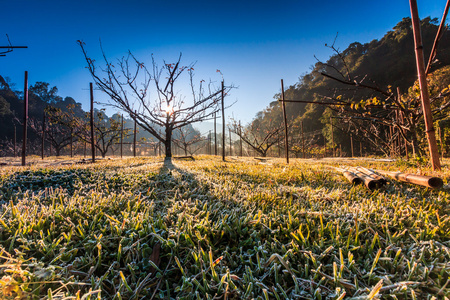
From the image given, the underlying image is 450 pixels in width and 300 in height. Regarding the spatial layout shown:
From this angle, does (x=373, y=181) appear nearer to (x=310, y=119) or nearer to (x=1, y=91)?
(x=310, y=119)

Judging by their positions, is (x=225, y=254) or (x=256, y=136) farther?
(x=256, y=136)

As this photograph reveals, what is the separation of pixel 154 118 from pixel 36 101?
61067 mm

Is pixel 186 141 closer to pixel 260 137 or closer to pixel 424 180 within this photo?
pixel 260 137

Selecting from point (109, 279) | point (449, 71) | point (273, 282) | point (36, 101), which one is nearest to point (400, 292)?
point (273, 282)

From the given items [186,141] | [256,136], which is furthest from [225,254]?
[186,141]

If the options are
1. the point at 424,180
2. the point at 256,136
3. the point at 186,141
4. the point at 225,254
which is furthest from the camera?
the point at 186,141

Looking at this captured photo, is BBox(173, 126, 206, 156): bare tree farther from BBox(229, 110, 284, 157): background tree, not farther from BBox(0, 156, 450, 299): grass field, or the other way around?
BBox(0, 156, 450, 299): grass field

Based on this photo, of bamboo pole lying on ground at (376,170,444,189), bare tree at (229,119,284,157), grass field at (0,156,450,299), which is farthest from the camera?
bare tree at (229,119,284,157)

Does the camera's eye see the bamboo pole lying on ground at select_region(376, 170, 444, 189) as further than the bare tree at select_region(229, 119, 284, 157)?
No

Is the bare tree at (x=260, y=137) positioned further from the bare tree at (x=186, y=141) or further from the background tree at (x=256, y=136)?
the bare tree at (x=186, y=141)

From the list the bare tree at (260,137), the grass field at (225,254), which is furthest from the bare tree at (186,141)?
the grass field at (225,254)

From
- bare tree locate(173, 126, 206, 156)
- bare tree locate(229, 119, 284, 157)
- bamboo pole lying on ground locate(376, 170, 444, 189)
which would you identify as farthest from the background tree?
bamboo pole lying on ground locate(376, 170, 444, 189)

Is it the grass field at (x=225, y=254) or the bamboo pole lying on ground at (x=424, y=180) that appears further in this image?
the bamboo pole lying on ground at (x=424, y=180)

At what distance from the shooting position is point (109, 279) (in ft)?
3.98
